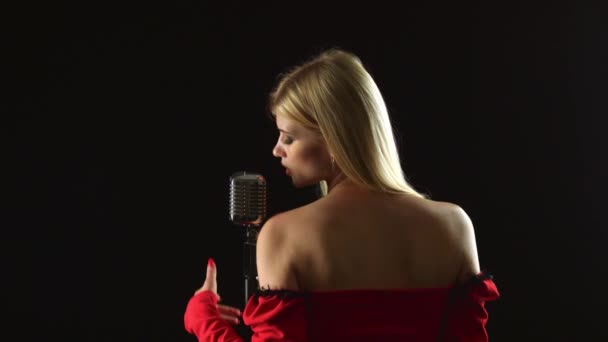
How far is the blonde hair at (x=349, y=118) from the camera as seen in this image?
1252 millimetres

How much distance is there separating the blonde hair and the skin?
0.10 ft

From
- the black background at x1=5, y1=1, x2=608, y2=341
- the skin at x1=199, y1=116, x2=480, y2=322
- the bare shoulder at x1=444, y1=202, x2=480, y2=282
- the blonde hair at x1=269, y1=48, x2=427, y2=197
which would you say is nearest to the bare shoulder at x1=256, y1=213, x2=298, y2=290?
the skin at x1=199, y1=116, x2=480, y2=322

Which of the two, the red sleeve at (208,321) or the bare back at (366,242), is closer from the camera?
the bare back at (366,242)

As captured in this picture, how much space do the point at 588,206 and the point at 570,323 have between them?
48 cm

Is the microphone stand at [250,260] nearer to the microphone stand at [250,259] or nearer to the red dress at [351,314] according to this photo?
the microphone stand at [250,259]

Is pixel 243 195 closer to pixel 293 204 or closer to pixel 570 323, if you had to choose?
pixel 293 204

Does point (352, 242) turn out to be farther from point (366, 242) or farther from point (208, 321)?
point (208, 321)

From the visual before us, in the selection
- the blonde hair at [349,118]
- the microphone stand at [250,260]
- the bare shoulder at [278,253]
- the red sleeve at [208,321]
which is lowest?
the red sleeve at [208,321]

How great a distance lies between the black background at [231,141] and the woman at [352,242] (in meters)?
1.08

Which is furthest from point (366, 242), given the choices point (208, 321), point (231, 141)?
point (231, 141)

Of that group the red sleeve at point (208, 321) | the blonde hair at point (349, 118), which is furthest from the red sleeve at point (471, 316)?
the red sleeve at point (208, 321)

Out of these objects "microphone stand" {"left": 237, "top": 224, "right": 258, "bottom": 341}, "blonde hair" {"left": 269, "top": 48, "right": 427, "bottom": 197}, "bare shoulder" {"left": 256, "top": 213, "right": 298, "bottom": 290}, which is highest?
"blonde hair" {"left": 269, "top": 48, "right": 427, "bottom": 197}

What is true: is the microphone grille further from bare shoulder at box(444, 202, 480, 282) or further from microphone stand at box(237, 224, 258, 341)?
bare shoulder at box(444, 202, 480, 282)

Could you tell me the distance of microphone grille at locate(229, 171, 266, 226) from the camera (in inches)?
63.2
